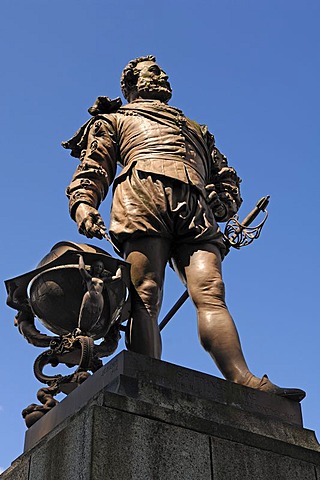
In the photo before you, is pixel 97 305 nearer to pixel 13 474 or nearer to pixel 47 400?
pixel 47 400

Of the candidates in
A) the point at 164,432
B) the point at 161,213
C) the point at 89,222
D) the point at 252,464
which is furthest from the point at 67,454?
the point at 161,213

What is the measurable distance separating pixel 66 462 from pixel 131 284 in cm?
215

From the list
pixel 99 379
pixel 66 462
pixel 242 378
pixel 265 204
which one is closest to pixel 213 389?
pixel 242 378

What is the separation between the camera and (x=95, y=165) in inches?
333

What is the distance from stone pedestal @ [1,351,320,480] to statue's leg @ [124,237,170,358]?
63 cm

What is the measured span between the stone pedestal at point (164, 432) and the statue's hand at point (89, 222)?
1605 mm

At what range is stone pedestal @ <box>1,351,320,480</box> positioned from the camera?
18.7 feet

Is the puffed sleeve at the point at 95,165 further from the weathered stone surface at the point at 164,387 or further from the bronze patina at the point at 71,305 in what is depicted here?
the weathered stone surface at the point at 164,387

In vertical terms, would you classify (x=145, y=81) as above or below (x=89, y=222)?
above

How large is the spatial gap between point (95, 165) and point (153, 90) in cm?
136

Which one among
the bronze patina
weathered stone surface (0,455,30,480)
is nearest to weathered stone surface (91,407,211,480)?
weathered stone surface (0,455,30,480)

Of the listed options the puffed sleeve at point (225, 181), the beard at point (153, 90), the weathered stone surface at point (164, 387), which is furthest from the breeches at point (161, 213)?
the weathered stone surface at point (164, 387)

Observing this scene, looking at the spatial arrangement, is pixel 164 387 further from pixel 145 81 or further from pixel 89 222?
pixel 145 81

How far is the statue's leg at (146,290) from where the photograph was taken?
7.31m
